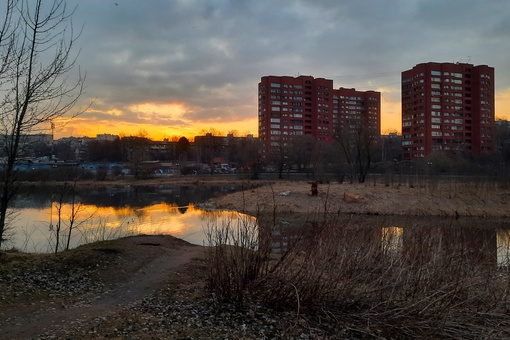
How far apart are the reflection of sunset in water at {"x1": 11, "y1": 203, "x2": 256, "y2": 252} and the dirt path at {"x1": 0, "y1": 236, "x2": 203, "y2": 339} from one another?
412 cm

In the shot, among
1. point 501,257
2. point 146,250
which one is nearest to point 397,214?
point 501,257

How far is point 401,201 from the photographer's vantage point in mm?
31500

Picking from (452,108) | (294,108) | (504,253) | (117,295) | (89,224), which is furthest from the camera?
(294,108)

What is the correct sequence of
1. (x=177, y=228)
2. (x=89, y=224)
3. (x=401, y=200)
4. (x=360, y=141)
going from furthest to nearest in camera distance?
(x=360, y=141), (x=401, y=200), (x=89, y=224), (x=177, y=228)

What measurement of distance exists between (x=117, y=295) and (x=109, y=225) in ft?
50.1

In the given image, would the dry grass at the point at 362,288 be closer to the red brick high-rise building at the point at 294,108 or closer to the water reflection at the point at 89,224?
the water reflection at the point at 89,224

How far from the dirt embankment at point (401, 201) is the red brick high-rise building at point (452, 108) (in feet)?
216

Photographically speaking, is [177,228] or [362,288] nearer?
[362,288]

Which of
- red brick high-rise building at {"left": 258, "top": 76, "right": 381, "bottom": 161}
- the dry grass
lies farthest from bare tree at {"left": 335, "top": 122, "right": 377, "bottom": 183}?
red brick high-rise building at {"left": 258, "top": 76, "right": 381, "bottom": 161}

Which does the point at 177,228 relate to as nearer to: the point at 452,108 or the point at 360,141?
the point at 360,141

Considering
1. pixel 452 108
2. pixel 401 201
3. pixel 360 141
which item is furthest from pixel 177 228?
pixel 452 108

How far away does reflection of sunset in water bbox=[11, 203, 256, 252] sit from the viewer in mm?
15875

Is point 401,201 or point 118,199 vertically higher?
point 401,201

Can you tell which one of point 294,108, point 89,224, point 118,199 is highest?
point 294,108
